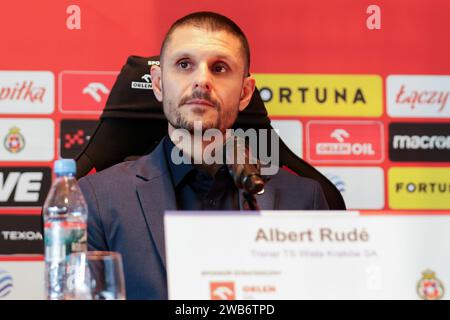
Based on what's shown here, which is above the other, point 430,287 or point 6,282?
point 430,287

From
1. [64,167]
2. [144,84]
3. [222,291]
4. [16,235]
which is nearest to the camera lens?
[222,291]

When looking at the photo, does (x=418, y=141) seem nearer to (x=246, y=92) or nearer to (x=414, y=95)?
(x=414, y=95)

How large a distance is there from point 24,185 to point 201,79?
3.23ft

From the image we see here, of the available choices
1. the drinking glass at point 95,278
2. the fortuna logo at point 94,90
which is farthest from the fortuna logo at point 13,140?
the drinking glass at point 95,278

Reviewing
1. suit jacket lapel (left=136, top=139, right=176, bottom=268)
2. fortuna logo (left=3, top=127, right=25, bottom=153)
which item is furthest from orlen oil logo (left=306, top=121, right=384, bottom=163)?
fortuna logo (left=3, top=127, right=25, bottom=153)

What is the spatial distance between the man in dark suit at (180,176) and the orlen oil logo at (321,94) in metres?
0.46

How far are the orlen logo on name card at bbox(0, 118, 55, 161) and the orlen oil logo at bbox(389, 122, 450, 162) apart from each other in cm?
133

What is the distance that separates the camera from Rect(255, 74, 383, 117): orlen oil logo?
2.87 meters

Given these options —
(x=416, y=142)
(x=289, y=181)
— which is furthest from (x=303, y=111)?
(x=289, y=181)

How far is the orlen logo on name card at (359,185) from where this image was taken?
2910mm

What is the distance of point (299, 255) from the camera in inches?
43.9

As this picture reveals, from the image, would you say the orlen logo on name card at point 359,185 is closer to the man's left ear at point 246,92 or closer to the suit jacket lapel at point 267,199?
the man's left ear at point 246,92

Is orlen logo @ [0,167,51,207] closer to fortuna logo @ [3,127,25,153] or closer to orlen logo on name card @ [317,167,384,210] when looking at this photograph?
fortuna logo @ [3,127,25,153]

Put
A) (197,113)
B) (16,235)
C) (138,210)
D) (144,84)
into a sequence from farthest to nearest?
(16,235)
(144,84)
(197,113)
(138,210)
